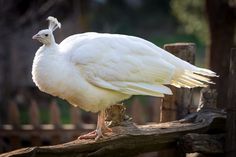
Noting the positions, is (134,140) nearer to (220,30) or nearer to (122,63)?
(122,63)

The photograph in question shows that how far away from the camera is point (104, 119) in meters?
4.60

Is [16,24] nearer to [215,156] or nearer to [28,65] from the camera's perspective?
[28,65]

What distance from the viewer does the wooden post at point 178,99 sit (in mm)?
5223

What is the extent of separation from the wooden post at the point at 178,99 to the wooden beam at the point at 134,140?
39 centimetres

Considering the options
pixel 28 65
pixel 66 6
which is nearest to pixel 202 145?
pixel 66 6

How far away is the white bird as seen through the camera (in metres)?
4.23

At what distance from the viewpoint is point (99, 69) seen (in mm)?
4293

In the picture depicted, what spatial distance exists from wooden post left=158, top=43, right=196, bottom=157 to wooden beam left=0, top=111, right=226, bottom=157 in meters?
0.39

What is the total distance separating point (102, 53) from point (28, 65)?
26.1ft

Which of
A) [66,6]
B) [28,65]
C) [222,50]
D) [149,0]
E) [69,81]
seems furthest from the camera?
[149,0]

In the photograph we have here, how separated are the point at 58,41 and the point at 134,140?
7341 millimetres

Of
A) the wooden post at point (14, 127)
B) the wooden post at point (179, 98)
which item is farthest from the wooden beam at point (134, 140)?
the wooden post at point (14, 127)

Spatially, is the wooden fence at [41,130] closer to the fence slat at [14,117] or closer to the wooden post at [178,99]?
the fence slat at [14,117]

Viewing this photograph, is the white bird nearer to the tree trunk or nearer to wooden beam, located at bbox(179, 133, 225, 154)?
wooden beam, located at bbox(179, 133, 225, 154)
